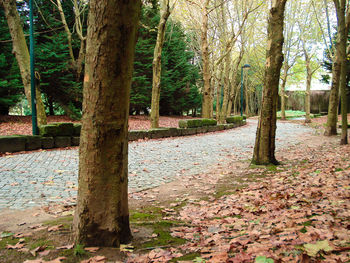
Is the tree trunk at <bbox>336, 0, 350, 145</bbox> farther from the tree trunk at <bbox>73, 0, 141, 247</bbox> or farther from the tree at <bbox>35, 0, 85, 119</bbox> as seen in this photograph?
the tree at <bbox>35, 0, 85, 119</bbox>

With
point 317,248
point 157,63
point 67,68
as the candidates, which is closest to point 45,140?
point 157,63

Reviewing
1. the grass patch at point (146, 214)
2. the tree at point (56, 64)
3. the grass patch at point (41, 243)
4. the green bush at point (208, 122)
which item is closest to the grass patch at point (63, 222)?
the grass patch at point (41, 243)

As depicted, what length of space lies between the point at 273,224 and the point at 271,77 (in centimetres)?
470

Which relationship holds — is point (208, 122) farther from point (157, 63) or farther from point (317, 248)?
point (317, 248)

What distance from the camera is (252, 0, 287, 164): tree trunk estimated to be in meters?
6.77

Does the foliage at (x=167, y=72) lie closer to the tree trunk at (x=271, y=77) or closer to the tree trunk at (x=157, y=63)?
the tree trunk at (x=157, y=63)

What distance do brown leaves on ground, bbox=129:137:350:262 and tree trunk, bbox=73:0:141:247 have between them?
0.50 m

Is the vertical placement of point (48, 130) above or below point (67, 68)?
below

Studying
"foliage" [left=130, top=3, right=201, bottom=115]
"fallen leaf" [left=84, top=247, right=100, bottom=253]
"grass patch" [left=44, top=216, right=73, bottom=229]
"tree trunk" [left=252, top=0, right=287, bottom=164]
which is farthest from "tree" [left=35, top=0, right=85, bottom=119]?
"fallen leaf" [left=84, top=247, right=100, bottom=253]

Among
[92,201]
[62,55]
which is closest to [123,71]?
[92,201]

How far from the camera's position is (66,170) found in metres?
6.77

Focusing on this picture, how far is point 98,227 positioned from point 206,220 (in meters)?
1.64

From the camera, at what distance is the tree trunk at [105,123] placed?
8.05ft

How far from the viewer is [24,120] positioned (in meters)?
16.0
